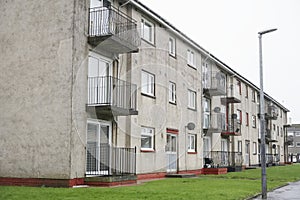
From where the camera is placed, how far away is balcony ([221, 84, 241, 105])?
1414 inches

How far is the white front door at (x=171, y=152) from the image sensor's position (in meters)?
23.7

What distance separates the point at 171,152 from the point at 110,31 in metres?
9.55

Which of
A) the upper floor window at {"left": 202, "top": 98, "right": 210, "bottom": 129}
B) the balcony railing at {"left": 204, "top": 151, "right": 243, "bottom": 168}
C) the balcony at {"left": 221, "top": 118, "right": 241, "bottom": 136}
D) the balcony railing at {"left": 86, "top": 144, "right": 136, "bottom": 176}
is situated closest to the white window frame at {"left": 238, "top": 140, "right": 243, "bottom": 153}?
the balcony at {"left": 221, "top": 118, "right": 241, "bottom": 136}

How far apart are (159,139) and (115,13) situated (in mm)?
7480

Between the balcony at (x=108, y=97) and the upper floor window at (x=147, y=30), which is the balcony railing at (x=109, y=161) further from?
the upper floor window at (x=147, y=30)

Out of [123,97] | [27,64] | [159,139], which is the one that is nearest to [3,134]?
[27,64]

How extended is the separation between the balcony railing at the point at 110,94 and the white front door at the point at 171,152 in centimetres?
608

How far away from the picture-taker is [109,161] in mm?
17266

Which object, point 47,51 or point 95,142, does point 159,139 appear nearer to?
point 95,142

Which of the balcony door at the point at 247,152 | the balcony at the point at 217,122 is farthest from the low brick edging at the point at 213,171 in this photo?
the balcony door at the point at 247,152

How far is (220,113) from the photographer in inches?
1286

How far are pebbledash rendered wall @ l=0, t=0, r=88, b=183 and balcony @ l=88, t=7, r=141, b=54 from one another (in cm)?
54

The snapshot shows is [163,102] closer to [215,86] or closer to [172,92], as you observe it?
[172,92]

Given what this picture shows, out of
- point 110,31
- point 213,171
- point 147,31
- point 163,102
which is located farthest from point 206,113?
point 110,31
